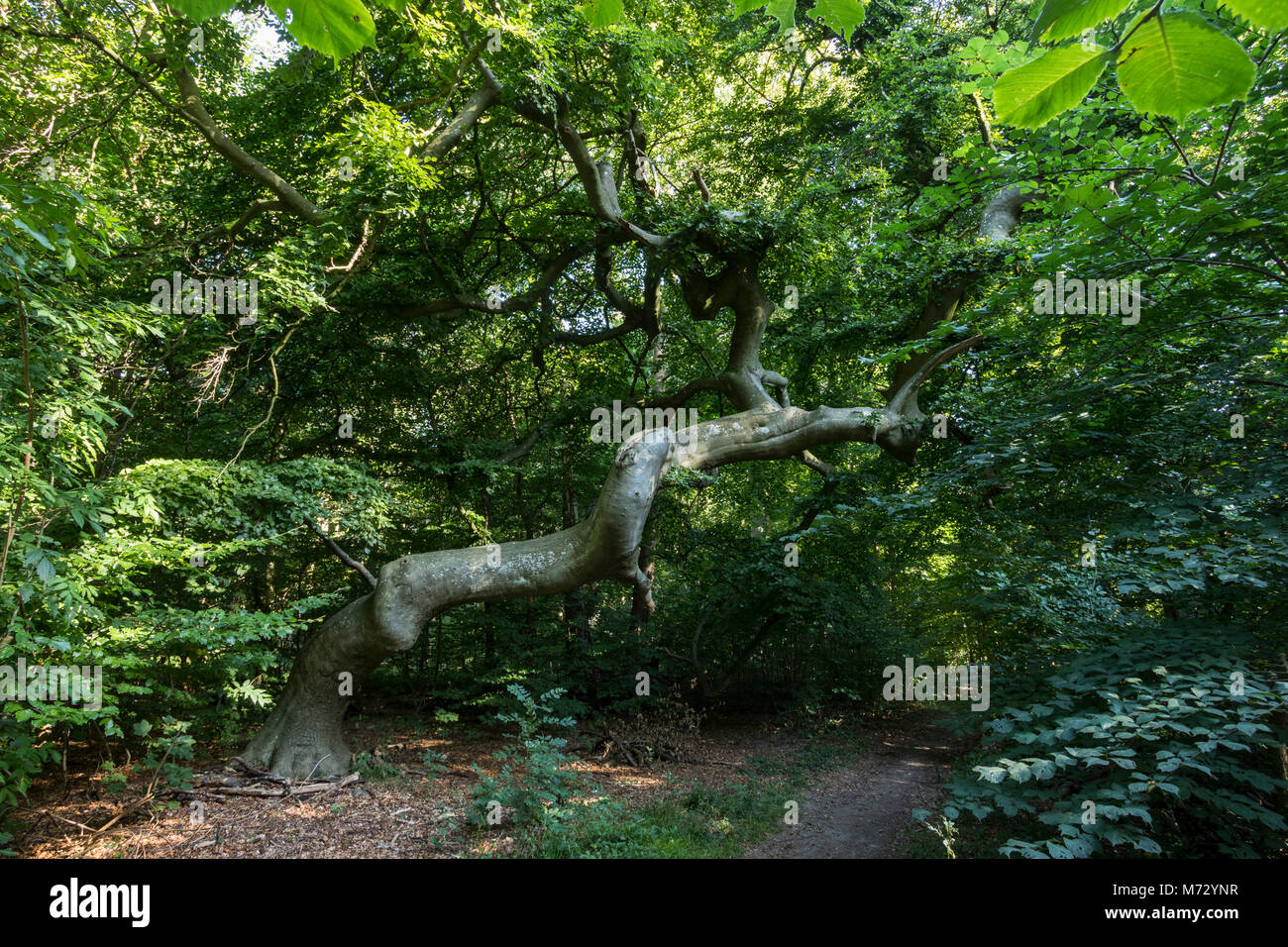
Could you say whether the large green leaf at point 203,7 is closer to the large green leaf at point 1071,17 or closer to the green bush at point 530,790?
the large green leaf at point 1071,17

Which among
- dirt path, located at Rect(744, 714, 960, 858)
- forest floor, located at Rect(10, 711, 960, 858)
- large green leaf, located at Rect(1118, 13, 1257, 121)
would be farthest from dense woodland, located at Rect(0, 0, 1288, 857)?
dirt path, located at Rect(744, 714, 960, 858)

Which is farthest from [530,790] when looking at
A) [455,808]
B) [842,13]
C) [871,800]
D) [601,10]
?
[842,13]

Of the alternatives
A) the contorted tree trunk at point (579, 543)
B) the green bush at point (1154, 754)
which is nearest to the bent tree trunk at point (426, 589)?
the contorted tree trunk at point (579, 543)

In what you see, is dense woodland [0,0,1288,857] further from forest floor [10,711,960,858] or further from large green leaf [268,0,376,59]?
forest floor [10,711,960,858]

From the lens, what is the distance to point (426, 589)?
5.90 meters

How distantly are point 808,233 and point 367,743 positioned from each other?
26.1 feet

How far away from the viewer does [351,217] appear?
221 inches

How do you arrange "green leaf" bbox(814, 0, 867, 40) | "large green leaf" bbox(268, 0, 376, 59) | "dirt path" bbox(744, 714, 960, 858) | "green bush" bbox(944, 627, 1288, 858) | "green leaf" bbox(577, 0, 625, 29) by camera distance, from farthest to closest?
"dirt path" bbox(744, 714, 960, 858)
"green bush" bbox(944, 627, 1288, 858)
"green leaf" bbox(577, 0, 625, 29)
"green leaf" bbox(814, 0, 867, 40)
"large green leaf" bbox(268, 0, 376, 59)

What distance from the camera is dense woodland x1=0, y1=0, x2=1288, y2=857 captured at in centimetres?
316

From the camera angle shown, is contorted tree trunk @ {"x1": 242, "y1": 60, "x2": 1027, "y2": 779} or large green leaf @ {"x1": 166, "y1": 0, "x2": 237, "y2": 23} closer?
large green leaf @ {"x1": 166, "y1": 0, "x2": 237, "y2": 23}

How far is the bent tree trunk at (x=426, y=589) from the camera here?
229 inches
